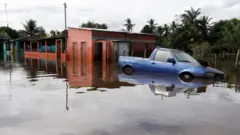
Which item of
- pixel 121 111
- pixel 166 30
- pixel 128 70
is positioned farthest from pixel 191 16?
pixel 121 111

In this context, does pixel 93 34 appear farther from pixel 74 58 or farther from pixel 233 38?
pixel 233 38

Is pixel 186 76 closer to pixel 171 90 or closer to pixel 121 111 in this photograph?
pixel 171 90

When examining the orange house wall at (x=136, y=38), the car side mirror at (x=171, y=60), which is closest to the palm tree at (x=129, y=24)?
the orange house wall at (x=136, y=38)

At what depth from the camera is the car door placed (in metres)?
13.3

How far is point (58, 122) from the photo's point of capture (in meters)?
5.65

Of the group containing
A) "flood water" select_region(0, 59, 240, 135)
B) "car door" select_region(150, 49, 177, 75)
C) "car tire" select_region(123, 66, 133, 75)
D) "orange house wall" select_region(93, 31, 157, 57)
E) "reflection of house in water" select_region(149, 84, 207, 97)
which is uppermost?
"orange house wall" select_region(93, 31, 157, 57)

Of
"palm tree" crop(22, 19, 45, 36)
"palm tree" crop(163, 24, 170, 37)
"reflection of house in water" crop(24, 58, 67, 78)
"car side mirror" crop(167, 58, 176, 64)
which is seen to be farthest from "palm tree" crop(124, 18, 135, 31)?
"car side mirror" crop(167, 58, 176, 64)

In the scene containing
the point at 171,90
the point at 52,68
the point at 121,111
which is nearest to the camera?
the point at 121,111

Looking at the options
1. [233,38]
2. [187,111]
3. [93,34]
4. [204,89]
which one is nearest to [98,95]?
[187,111]

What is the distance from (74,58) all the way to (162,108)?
23452 mm

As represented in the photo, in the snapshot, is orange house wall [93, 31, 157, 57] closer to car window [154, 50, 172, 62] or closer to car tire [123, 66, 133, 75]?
car tire [123, 66, 133, 75]

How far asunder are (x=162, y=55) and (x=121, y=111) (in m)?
7.58

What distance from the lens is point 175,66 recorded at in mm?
13148

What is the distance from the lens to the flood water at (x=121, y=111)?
5207mm
